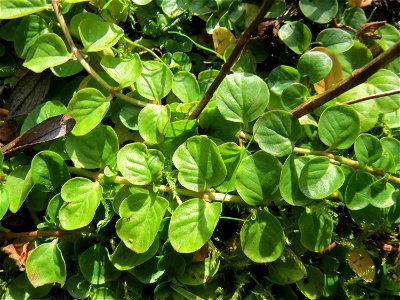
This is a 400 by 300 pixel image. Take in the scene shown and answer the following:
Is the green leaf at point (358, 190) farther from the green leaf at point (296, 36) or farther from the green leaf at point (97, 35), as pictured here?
the green leaf at point (97, 35)

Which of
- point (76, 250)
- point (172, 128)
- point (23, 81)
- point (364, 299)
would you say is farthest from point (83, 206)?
point (364, 299)

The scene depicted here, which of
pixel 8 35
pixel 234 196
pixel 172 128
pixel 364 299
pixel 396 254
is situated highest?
pixel 8 35

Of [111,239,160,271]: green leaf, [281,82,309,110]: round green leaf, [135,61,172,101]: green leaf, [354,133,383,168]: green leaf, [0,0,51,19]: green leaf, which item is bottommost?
[111,239,160,271]: green leaf

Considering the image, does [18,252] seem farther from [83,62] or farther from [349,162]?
[349,162]

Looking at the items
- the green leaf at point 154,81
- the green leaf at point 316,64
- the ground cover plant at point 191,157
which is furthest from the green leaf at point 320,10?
the green leaf at point 154,81

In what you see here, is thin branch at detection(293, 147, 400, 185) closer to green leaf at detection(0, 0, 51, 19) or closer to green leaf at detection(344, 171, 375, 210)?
green leaf at detection(344, 171, 375, 210)

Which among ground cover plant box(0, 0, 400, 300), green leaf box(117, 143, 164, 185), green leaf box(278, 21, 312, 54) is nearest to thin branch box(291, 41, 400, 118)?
ground cover plant box(0, 0, 400, 300)

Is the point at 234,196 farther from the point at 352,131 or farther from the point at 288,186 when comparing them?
the point at 352,131
